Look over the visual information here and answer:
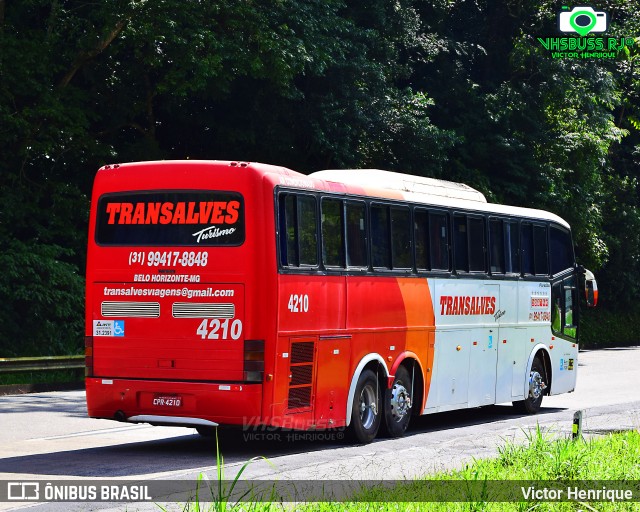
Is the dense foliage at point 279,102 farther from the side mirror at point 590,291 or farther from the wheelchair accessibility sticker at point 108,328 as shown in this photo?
the wheelchair accessibility sticker at point 108,328

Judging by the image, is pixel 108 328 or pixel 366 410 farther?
pixel 366 410

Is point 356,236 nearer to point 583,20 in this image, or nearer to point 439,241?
point 439,241

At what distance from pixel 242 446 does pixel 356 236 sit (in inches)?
118

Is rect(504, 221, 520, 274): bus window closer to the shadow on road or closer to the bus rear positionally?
the shadow on road

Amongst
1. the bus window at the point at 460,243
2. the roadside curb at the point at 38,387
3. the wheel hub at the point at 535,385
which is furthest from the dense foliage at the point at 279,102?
the bus window at the point at 460,243

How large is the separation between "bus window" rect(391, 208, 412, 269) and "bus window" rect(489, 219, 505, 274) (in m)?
Answer: 2.75

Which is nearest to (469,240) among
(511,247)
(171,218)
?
(511,247)

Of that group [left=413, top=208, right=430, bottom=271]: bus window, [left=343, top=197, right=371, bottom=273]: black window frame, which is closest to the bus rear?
[left=343, top=197, right=371, bottom=273]: black window frame

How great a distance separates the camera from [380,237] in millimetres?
16906

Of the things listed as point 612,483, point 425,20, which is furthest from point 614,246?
point 612,483

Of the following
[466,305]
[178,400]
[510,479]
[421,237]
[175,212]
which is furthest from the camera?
[466,305]

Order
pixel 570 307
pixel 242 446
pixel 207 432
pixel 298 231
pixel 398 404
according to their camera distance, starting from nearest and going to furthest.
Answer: pixel 298 231
pixel 242 446
pixel 207 432
pixel 398 404
pixel 570 307

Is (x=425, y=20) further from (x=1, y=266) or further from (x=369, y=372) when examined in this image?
(x=369, y=372)

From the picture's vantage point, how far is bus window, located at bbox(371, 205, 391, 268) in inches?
658
